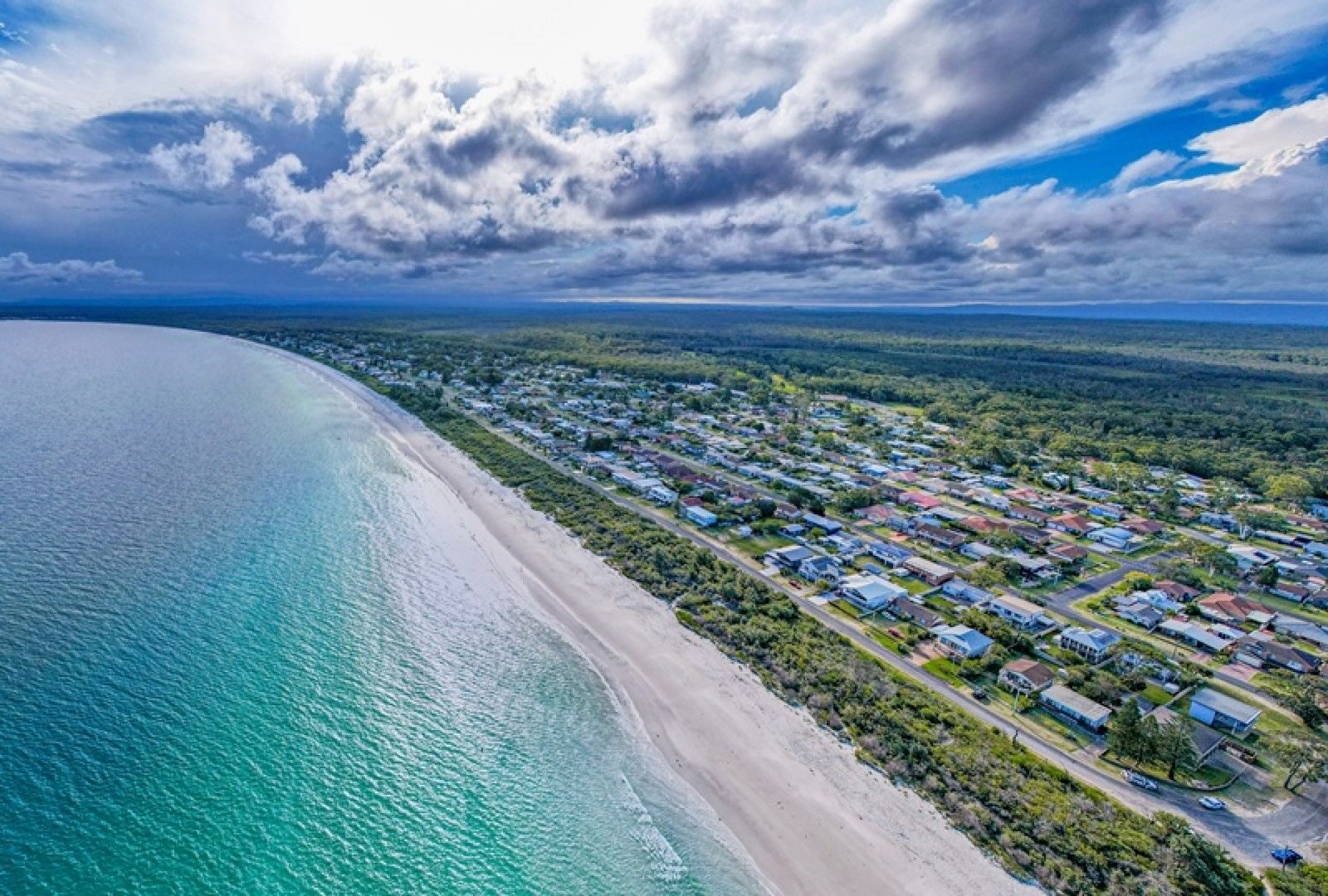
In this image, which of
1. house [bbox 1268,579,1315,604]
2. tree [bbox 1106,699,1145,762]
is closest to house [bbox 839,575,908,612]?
tree [bbox 1106,699,1145,762]

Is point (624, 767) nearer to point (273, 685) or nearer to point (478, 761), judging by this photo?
point (478, 761)

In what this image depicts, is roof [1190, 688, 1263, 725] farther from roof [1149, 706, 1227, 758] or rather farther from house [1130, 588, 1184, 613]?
house [1130, 588, 1184, 613]

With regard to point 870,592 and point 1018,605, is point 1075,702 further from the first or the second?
point 870,592

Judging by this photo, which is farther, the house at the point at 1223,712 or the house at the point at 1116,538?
the house at the point at 1116,538

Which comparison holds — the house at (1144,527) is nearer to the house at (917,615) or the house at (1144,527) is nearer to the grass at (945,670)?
the house at (917,615)

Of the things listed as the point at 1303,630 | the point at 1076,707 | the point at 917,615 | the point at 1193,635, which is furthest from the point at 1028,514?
the point at 1076,707

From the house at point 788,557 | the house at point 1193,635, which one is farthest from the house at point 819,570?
the house at point 1193,635
